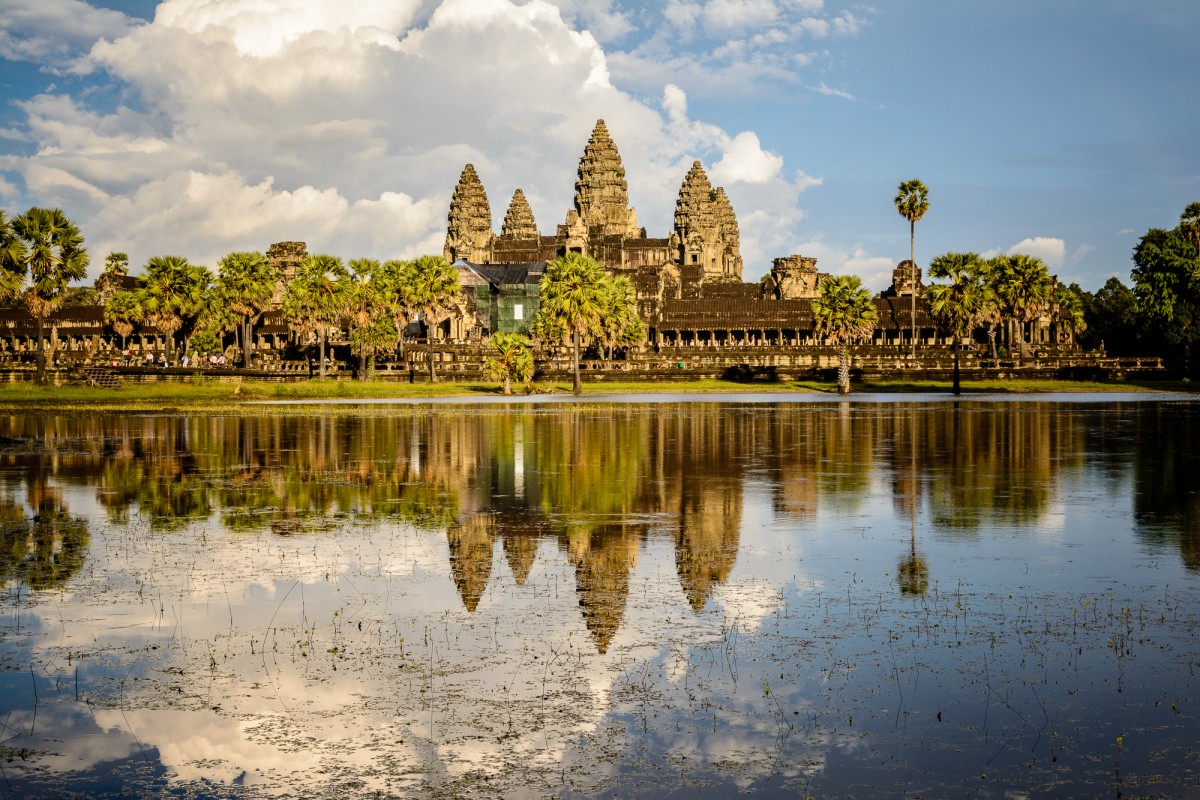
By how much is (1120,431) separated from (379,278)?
74213mm

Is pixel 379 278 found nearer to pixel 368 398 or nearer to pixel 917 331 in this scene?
pixel 368 398

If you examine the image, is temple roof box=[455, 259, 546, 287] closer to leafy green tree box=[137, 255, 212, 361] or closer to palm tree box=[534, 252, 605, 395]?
leafy green tree box=[137, 255, 212, 361]

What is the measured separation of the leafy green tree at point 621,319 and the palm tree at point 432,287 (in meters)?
13.1

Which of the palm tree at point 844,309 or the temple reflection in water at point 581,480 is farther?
the palm tree at point 844,309

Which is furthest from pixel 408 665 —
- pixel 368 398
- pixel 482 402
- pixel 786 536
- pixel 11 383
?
pixel 11 383

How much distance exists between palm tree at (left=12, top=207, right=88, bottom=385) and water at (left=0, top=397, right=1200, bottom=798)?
6054cm

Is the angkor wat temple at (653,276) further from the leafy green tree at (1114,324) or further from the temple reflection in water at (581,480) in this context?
the temple reflection in water at (581,480)

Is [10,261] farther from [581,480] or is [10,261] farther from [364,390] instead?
[581,480]

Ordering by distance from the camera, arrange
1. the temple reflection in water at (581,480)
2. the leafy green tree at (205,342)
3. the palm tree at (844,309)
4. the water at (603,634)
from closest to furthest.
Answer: the water at (603,634), the temple reflection in water at (581,480), the palm tree at (844,309), the leafy green tree at (205,342)

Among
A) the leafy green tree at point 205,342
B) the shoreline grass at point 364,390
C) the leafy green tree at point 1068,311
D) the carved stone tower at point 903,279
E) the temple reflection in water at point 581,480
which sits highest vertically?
the carved stone tower at point 903,279

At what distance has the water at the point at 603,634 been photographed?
1030 cm

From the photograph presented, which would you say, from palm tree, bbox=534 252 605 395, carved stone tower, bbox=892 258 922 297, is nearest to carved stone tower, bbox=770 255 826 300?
carved stone tower, bbox=892 258 922 297

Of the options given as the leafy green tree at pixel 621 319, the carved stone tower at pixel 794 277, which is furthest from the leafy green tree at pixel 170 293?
the carved stone tower at pixel 794 277

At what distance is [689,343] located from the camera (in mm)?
145375
